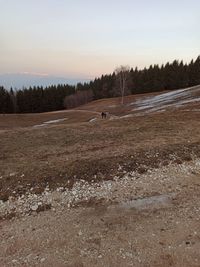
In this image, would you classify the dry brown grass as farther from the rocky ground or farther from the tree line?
the tree line

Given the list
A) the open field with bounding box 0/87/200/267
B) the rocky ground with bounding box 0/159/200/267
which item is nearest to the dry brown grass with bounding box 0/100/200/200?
the open field with bounding box 0/87/200/267

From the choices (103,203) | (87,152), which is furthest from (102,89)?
(103,203)

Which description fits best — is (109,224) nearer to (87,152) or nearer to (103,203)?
(103,203)

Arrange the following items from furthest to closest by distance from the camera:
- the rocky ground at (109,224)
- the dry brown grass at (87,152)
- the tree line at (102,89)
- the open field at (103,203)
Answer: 1. the tree line at (102,89)
2. the dry brown grass at (87,152)
3. the open field at (103,203)
4. the rocky ground at (109,224)

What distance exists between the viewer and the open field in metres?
7.00

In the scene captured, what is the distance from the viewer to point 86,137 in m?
18.5

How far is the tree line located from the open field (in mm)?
63296

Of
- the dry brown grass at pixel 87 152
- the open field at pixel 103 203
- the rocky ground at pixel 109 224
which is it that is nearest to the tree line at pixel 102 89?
the dry brown grass at pixel 87 152

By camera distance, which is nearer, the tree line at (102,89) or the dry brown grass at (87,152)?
the dry brown grass at (87,152)

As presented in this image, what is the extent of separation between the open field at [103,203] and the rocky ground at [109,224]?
0.02m

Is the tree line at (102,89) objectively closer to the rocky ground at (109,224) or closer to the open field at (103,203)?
the open field at (103,203)

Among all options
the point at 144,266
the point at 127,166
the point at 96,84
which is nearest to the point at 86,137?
the point at 127,166

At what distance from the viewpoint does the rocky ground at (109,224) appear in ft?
22.5

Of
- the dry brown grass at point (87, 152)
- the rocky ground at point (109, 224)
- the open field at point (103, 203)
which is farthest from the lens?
the dry brown grass at point (87, 152)
